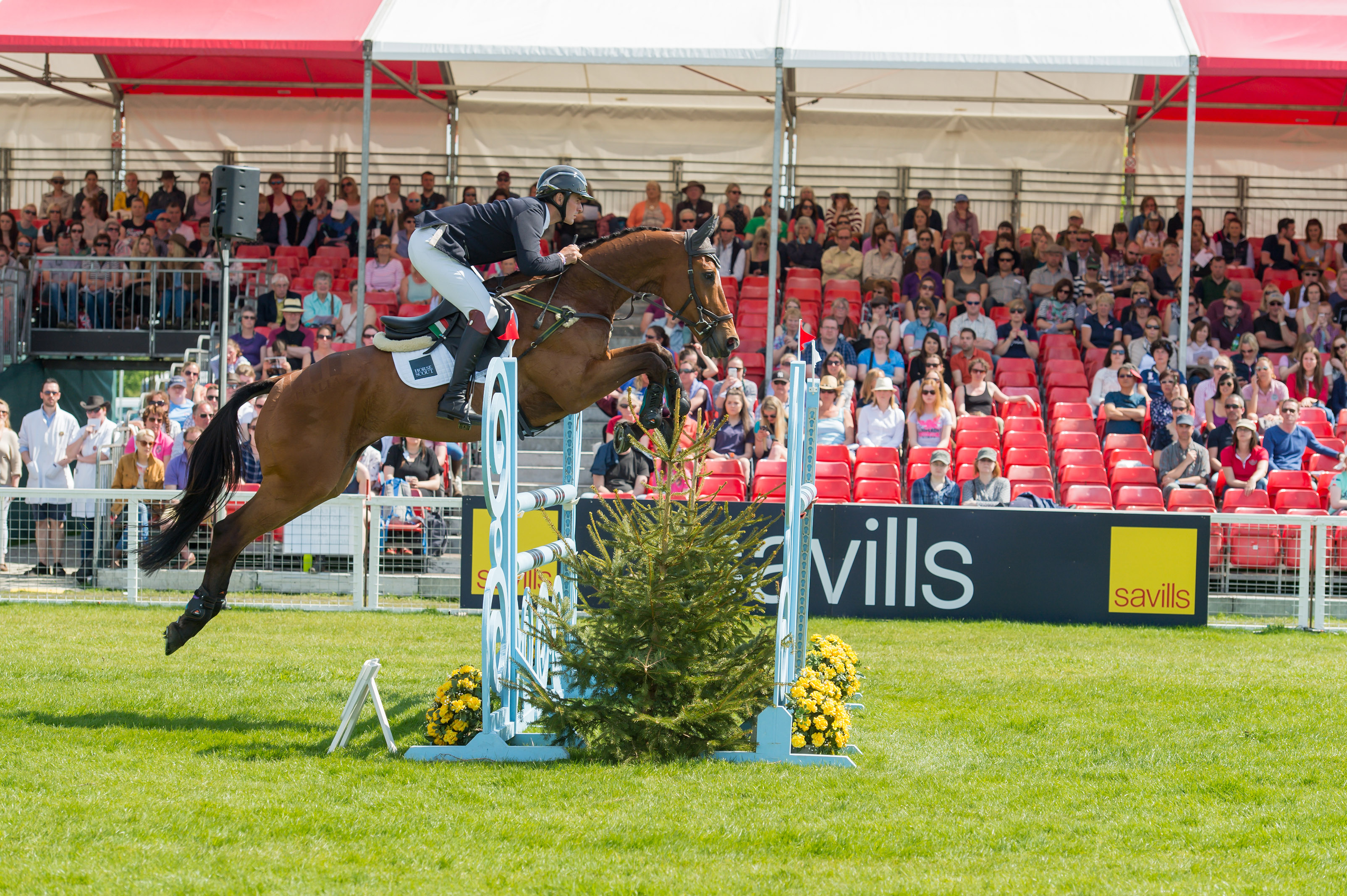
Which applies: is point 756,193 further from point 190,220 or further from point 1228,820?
point 1228,820

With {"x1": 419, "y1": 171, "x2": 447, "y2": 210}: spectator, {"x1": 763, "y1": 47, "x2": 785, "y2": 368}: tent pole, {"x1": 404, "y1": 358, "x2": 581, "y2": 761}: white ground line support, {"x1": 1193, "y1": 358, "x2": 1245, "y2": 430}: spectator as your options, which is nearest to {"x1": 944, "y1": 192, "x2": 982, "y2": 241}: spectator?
A: {"x1": 419, "y1": 171, "x2": 447, "y2": 210}: spectator

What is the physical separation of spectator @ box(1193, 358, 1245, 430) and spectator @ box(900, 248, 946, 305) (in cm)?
297

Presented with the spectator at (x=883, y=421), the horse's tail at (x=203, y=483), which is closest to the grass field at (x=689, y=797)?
the horse's tail at (x=203, y=483)

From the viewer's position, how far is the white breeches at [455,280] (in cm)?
624

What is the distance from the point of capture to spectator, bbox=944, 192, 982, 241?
1659cm

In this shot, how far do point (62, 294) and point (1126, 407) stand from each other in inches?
493

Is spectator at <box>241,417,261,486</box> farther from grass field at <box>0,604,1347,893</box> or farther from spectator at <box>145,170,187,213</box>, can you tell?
spectator at <box>145,170,187,213</box>

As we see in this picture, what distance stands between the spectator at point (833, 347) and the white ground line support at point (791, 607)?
24.8 feet

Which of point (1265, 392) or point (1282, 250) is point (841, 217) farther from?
point (1282, 250)

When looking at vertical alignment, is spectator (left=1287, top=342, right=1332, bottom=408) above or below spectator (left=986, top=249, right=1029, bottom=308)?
below

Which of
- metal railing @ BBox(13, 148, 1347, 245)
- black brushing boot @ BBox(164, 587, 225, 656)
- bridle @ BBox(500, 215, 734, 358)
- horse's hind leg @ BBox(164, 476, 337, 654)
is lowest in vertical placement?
black brushing boot @ BBox(164, 587, 225, 656)

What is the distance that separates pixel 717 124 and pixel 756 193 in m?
1.20

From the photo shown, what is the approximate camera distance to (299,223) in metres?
17.6

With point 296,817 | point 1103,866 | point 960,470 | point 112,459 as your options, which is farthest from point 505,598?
point 112,459
